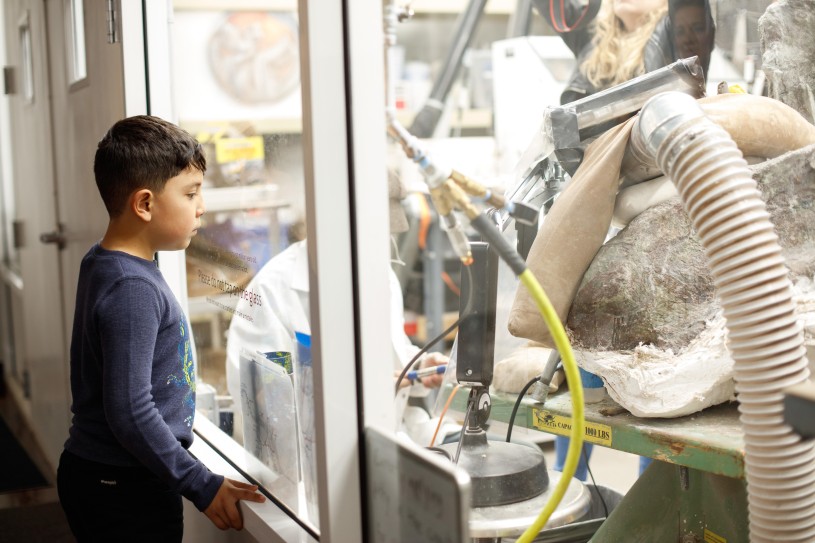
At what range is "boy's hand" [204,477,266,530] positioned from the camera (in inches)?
50.0

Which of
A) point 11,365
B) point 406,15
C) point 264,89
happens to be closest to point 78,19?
point 264,89

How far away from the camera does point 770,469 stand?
0.88 m

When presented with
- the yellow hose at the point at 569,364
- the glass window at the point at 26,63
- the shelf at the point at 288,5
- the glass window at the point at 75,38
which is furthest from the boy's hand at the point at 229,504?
the glass window at the point at 26,63

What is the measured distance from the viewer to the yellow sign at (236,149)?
7.15 feet

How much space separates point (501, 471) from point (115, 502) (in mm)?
578

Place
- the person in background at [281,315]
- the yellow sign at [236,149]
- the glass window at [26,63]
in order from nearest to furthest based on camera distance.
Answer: the person in background at [281,315] < the yellow sign at [236,149] < the glass window at [26,63]

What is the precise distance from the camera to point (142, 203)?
→ 1.29 metres

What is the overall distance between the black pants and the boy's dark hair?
0.39 meters

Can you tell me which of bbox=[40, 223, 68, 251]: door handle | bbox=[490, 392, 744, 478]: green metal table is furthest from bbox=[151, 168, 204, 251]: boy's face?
bbox=[40, 223, 68, 251]: door handle

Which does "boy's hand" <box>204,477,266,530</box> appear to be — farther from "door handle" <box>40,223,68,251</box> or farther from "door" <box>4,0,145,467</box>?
"door handle" <box>40,223,68,251</box>

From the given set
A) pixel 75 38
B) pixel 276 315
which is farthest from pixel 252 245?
pixel 75 38

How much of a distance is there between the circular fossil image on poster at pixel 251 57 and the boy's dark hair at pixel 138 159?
1.13 m

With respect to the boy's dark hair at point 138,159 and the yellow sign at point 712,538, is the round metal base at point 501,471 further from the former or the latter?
the boy's dark hair at point 138,159

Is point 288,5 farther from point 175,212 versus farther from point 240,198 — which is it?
point 175,212
